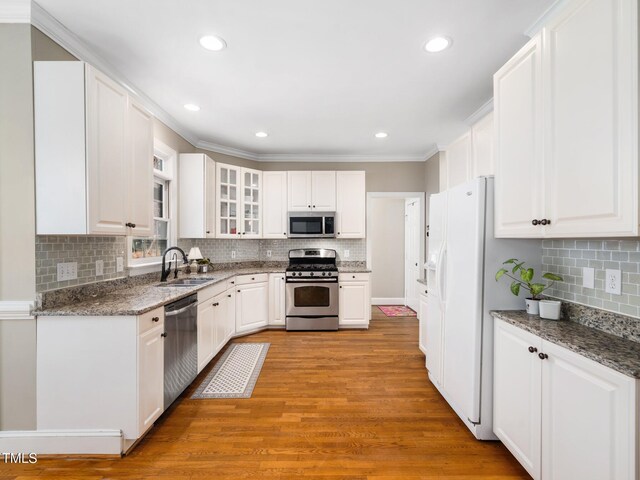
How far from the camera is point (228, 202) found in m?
4.36

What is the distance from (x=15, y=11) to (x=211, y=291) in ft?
8.01

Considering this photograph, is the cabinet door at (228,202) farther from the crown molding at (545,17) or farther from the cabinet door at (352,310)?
the crown molding at (545,17)

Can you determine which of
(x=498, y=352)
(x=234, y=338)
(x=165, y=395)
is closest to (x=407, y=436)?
(x=498, y=352)

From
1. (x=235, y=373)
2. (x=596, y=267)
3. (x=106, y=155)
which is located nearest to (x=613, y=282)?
(x=596, y=267)

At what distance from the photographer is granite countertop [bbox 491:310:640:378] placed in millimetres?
1156

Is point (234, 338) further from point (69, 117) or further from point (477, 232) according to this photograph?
point (477, 232)

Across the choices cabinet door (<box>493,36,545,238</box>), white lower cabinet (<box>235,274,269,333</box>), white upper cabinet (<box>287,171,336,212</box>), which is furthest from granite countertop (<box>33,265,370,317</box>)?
cabinet door (<box>493,36,545,238</box>)

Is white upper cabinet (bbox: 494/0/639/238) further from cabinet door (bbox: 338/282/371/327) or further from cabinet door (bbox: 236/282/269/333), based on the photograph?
cabinet door (bbox: 236/282/269/333)

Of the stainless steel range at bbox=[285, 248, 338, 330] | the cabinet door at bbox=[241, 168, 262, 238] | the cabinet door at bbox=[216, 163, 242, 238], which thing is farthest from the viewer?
the cabinet door at bbox=[241, 168, 262, 238]

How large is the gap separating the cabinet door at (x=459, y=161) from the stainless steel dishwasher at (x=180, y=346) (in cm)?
281

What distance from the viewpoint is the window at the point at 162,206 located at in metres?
3.36

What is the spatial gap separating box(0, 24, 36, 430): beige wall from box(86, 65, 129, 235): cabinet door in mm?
346

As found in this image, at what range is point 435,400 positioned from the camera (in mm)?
2525

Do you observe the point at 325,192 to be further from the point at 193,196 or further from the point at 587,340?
the point at 587,340
